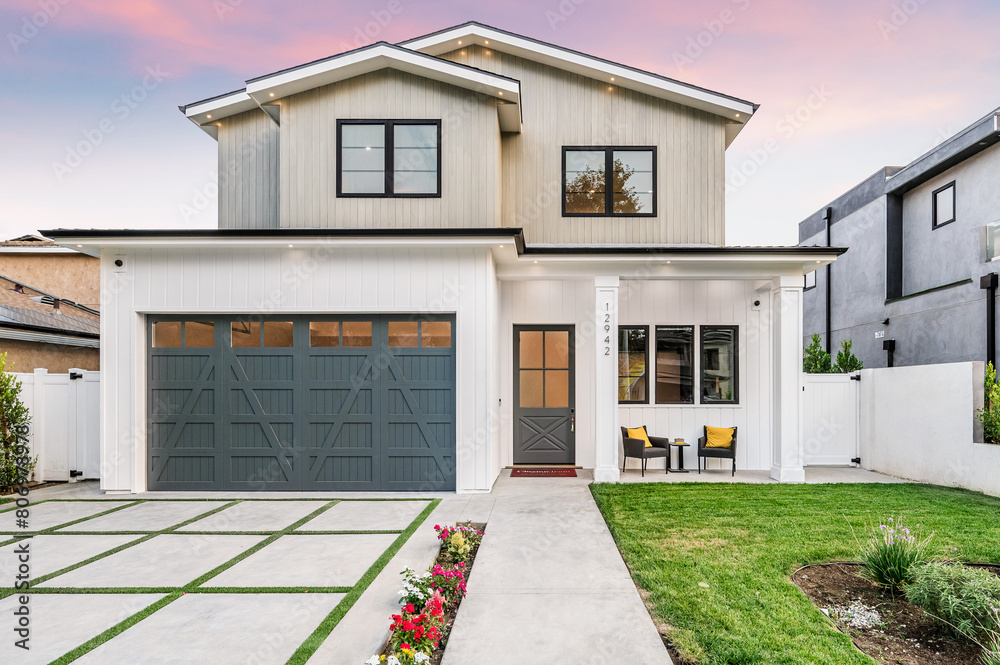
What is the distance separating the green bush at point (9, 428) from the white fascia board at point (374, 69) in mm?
5529

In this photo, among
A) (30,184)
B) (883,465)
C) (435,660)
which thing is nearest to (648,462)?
(883,465)

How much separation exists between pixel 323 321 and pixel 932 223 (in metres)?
13.7

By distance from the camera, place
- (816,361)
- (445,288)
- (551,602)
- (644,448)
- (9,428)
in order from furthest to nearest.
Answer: (816,361), (644,448), (9,428), (445,288), (551,602)

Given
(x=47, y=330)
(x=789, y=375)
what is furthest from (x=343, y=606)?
(x=47, y=330)

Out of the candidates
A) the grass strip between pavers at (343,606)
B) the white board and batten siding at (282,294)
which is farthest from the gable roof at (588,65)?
the grass strip between pavers at (343,606)

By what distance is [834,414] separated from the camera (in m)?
9.32

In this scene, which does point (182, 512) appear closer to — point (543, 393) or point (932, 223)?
point (543, 393)

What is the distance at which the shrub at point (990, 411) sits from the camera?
274 inches

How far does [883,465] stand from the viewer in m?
8.78

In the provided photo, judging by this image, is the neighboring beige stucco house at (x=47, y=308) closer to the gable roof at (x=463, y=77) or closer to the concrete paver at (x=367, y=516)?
the gable roof at (x=463, y=77)

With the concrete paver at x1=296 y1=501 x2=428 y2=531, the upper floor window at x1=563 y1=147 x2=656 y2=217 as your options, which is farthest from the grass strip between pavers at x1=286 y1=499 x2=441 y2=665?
the upper floor window at x1=563 y1=147 x2=656 y2=217

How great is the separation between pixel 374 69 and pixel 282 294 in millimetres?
3760

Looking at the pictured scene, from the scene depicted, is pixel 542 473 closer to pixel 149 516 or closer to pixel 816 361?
pixel 149 516

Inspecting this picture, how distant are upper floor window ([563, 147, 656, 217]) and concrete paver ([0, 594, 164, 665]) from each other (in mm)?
7898
